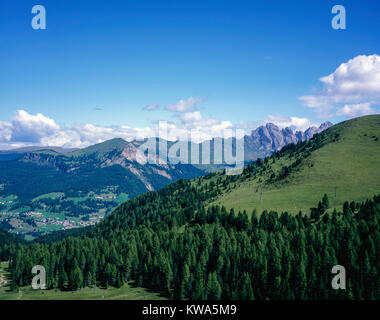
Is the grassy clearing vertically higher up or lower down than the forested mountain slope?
lower down

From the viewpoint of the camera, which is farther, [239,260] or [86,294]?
[86,294]

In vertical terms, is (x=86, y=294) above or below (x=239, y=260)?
below

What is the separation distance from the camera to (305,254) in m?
100

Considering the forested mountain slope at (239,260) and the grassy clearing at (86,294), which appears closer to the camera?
the forested mountain slope at (239,260)

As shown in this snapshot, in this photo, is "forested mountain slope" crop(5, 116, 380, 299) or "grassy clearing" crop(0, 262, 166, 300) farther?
"grassy clearing" crop(0, 262, 166, 300)

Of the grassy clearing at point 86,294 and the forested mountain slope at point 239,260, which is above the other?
the forested mountain slope at point 239,260
